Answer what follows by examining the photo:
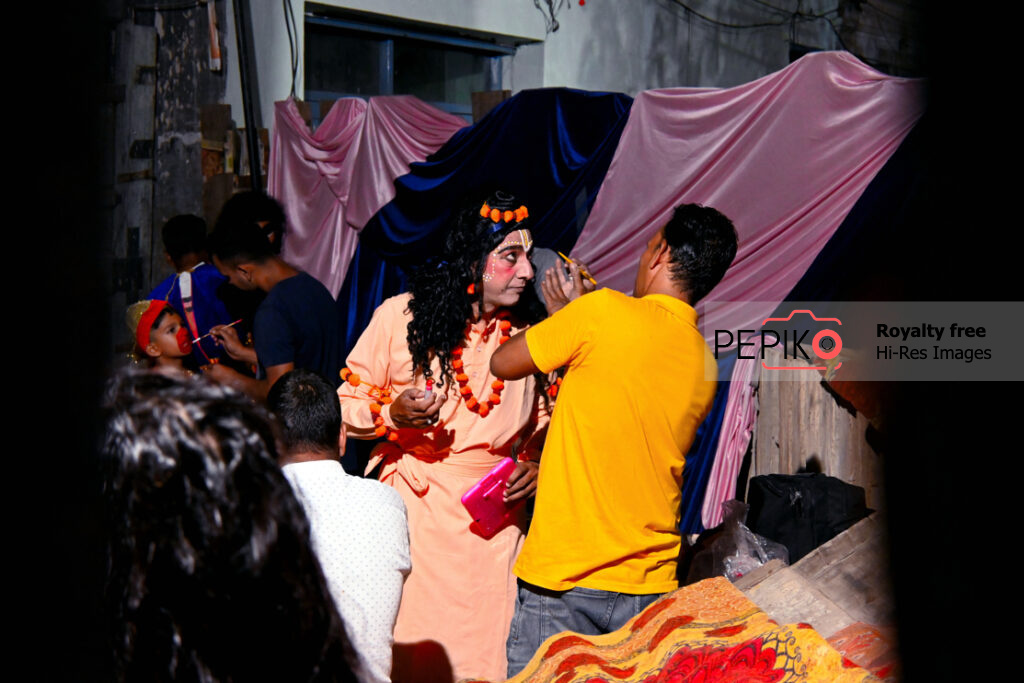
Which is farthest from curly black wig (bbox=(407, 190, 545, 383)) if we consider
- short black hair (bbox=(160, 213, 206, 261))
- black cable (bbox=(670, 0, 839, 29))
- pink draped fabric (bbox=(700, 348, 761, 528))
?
black cable (bbox=(670, 0, 839, 29))

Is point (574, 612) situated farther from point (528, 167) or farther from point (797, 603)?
point (528, 167)

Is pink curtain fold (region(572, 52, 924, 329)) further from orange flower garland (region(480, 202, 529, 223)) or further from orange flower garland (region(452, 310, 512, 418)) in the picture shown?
orange flower garland (region(452, 310, 512, 418))

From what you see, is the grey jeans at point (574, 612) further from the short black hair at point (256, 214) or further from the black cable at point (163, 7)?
the black cable at point (163, 7)

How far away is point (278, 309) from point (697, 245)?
1.52 meters

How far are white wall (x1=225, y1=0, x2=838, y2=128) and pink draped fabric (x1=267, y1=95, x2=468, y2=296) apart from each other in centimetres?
50

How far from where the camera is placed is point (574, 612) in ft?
7.54

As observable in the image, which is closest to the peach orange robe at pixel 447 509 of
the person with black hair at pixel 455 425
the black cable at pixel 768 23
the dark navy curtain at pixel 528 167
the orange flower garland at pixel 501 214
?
the person with black hair at pixel 455 425

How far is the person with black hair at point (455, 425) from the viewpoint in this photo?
2.62 meters

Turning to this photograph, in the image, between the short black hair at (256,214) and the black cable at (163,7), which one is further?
the black cable at (163,7)

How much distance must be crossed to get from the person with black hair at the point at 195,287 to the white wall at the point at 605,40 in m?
2.20

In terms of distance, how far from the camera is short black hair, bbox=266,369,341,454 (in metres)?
2.07

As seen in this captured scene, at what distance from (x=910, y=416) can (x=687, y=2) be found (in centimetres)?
718

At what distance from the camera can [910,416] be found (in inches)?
81.3

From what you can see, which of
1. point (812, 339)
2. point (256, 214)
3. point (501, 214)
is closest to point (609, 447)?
point (501, 214)
